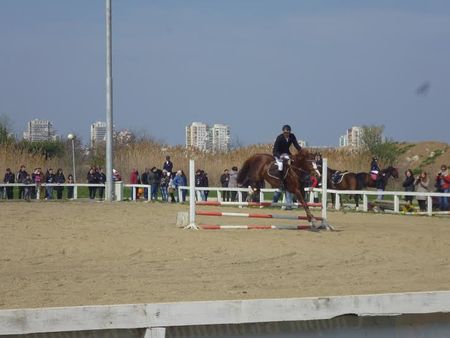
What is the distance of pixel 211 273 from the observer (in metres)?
11.9

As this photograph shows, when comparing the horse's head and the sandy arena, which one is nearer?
the sandy arena

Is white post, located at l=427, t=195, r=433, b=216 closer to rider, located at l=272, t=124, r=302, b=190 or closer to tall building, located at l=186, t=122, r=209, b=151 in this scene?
rider, located at l=272, t=124, r=302, b=190

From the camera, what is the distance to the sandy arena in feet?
33.3

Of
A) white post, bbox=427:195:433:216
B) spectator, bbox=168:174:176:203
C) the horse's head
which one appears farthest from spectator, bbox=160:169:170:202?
the horse's head

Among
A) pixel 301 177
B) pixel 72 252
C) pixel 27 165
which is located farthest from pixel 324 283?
pixel 27 165

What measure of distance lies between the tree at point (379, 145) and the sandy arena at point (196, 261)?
1281 inches

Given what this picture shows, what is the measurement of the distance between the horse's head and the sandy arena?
4.70 ft

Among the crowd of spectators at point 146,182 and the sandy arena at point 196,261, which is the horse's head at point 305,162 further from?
the crowd of spectators at point 146,182

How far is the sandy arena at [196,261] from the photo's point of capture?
10148mm

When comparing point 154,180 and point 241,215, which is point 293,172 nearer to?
point 241,215

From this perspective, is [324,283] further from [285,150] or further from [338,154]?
[338,154]

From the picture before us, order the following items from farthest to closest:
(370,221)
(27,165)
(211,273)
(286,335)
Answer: (27,165) → (370,221) → (211,273) → (286,335)

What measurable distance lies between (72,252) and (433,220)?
1282 cm

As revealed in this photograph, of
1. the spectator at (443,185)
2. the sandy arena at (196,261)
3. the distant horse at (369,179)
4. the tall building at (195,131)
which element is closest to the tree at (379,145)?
the distant horse at (369,179)
